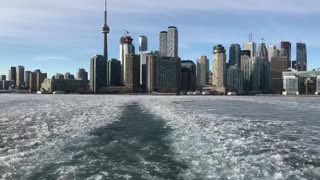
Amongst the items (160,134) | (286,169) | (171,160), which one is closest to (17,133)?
(160,134)

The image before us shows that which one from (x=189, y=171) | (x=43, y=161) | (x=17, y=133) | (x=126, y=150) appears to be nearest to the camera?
(x=189, y=171)

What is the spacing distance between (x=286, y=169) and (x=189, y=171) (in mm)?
3102

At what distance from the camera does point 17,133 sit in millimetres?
23141

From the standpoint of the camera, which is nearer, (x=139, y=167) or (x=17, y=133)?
(x=139, y=167)

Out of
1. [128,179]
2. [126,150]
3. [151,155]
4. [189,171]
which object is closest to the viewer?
[128,179]

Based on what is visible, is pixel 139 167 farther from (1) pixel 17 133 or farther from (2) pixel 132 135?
(1) pixel 17 133

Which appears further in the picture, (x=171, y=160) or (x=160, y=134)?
(x=160, y=134)

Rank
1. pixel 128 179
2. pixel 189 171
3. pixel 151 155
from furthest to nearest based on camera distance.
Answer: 1. pixel 151 155
2. pixel 189 171
3. pixel 128 179

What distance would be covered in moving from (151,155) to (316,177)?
6037 millimetres

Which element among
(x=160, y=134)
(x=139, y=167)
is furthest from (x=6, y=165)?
(x=160, y=134)

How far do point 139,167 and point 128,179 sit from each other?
164 cm

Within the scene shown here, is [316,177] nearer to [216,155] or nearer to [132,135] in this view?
[216,155]

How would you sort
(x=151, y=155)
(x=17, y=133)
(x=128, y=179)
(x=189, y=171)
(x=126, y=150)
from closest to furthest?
(x=128, y=179) → (x=189, y=171) → (x=151, y=155) → (x=126, y=150) → (x=17, y=133)

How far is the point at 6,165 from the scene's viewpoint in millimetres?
14609
